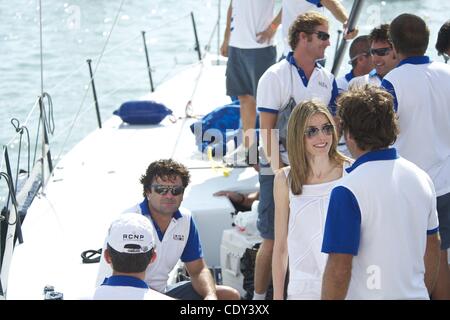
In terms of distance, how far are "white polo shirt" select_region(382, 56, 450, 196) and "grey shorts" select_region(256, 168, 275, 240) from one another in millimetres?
785

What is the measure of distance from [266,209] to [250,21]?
166 centimetres

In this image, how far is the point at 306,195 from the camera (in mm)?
3406

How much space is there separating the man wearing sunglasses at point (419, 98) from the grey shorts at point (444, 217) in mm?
86

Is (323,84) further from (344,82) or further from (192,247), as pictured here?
(192,247)

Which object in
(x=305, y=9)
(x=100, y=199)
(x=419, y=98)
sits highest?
(x=305, y=9)

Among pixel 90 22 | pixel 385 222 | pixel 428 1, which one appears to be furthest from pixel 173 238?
pixel 90 22

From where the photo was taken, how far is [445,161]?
12.4 feet

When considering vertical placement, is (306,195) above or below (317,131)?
below

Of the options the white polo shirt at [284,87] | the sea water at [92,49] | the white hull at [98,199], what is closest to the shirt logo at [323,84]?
the white polo shirt at [284,87]

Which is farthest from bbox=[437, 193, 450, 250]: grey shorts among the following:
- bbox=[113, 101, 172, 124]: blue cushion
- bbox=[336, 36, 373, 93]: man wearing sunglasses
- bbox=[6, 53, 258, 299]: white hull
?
bbox=[113, 101, 172, 124]: blue cushion

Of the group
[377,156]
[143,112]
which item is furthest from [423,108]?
[143,112]

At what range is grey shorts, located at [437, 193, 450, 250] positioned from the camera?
379 cm

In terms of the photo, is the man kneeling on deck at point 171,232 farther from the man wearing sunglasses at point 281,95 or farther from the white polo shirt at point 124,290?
the white polo shirt at point 124,290
